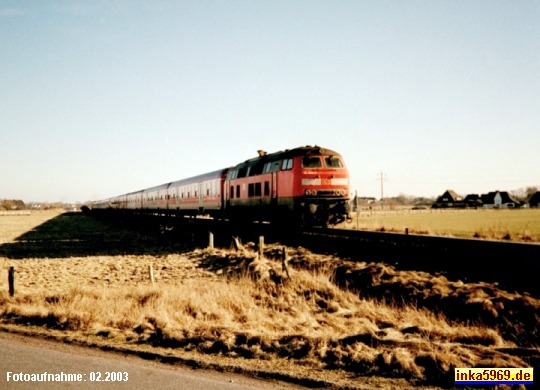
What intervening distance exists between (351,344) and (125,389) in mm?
3668

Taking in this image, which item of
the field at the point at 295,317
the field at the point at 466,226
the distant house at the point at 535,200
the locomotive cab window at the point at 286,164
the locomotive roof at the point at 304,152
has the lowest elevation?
the field at the point at 295,317

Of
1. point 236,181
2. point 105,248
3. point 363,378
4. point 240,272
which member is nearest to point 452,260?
point 240,272

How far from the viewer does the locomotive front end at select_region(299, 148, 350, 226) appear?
18188mm

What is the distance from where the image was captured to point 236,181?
24797mm

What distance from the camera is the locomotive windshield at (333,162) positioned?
63.1 ft

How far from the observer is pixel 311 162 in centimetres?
1875

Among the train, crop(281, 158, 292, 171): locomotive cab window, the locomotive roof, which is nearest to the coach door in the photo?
the train

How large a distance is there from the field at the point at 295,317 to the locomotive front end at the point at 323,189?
1.94 m

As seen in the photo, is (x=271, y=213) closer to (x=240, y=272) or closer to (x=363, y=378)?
(x=240, y=272)

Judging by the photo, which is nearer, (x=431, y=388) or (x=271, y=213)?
(x=431, y=388)

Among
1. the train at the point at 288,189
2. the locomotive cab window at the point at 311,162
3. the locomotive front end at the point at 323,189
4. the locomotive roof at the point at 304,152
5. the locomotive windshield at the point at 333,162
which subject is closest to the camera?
the locomotive front end at the point at 323,189

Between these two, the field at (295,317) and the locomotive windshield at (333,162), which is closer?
the field at (295,317)

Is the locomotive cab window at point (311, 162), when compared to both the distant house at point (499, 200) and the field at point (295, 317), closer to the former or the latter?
the field at point (295, 317)

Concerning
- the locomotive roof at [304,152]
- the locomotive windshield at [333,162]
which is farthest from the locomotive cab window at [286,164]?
the locomotive windshield at [333,162]
